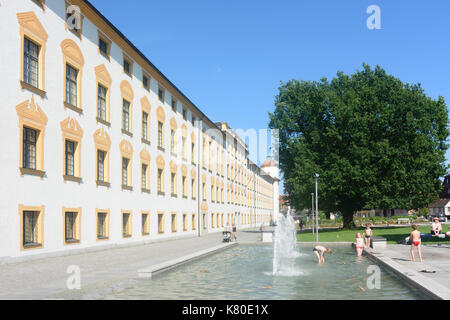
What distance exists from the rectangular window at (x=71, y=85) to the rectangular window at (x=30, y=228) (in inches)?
247

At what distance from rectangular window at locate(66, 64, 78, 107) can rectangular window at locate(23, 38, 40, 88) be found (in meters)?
2.74

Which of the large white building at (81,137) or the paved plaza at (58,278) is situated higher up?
the large white building at (81,137)

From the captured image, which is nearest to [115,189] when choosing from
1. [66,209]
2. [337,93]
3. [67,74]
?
[66,209]

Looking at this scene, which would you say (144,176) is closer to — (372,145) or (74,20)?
(74,20)

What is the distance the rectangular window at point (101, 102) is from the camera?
26931 mm

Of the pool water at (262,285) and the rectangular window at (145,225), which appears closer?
the pool water at (262,285)

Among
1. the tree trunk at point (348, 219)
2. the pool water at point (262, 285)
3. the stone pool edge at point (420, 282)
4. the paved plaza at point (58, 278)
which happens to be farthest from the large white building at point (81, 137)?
the tree trunk at point (348, 219)

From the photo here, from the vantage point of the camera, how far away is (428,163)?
146ft

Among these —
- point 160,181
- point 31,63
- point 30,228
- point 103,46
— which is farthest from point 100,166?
point 160,181

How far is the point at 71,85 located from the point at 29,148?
505cm

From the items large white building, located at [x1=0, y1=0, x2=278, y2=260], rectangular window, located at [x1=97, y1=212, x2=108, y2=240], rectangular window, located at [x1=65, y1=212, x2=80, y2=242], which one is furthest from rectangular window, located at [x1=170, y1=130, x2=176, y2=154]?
rectangular window, located at [x1=65, y1=212, x2=80, y2=242]

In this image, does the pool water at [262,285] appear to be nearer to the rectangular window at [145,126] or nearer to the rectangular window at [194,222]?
the rectangular window at [145,126]

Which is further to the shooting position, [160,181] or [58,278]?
[160,181]

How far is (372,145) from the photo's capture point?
44.1 m
